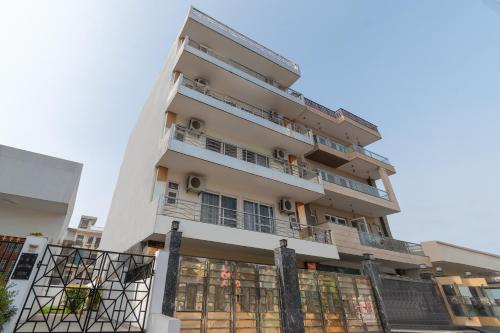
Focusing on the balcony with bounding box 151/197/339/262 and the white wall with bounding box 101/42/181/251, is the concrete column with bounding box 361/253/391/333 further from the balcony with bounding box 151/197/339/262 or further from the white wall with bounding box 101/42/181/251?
the white wall with bounding box 101/42/181/251

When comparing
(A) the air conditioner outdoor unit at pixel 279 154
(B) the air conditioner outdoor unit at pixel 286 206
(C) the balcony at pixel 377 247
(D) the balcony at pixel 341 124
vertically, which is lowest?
(C) the balcony at pixel 377 247

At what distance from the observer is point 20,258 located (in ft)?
19.5

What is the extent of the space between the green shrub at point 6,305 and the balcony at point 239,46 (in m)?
13.4

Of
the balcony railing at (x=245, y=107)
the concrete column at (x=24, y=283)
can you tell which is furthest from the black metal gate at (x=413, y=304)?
the concrete column at (x=24, y=283)

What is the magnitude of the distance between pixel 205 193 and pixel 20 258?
646cm

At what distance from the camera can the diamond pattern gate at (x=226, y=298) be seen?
23.9 feet

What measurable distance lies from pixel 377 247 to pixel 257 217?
7.06 meters

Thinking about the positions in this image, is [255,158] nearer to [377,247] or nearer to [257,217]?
[257,217]

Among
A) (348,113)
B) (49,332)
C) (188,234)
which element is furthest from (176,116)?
(348,113)

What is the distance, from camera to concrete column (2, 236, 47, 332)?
211 inches

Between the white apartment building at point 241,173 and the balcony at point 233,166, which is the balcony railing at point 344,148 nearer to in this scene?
the white apartment building at point 241,173

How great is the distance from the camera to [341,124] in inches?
759

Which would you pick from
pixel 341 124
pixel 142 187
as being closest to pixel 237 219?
pixel 142 187

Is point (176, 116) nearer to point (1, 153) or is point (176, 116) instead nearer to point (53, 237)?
point (1, 153)
